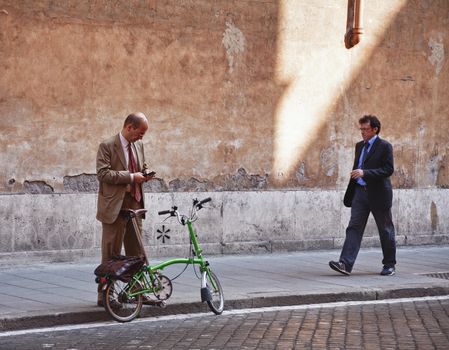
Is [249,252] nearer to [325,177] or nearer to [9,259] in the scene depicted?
[325,177]

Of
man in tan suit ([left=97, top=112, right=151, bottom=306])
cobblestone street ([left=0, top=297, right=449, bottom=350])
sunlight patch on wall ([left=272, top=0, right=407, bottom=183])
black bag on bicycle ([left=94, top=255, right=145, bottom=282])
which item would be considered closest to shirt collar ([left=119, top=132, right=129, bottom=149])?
man in tan suit ([left=97, top=112, right=151, bottom=306])

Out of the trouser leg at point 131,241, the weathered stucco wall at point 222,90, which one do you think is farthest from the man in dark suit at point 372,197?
the trouser leg at point 131,241

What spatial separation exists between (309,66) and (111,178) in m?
5.78

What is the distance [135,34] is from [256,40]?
5.93 ft

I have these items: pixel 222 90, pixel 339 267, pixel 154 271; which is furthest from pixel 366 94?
pixel 154 271

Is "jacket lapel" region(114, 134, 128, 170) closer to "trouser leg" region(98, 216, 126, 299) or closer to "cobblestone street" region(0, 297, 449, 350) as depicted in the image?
"trouser leg" region(98, 216, 126, 299)

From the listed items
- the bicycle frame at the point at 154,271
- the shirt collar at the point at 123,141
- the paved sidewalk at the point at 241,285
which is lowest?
the paved sidewalk at the point at 241,285

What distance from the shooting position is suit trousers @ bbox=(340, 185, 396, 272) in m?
10.9

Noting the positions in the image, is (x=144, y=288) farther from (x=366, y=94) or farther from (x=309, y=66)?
(x=366, y=94)

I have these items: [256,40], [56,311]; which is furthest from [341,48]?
[56,311]

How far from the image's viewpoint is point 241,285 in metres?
9.93

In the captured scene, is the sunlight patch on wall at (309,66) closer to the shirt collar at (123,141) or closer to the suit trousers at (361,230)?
the suit trousers at (361,230)

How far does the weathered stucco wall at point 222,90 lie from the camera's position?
11.2 m

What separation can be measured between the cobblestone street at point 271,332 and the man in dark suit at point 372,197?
1883mm
